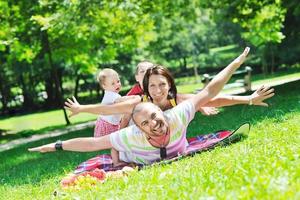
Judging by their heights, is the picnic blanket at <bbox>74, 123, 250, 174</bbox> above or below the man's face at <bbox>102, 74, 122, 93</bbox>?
below

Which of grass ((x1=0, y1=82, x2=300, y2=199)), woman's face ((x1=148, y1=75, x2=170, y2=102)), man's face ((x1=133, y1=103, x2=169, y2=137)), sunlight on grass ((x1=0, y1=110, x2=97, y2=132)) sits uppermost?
woman's face ((x1=148, y1=75, x2=170, y2=102))

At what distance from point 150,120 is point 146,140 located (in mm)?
391

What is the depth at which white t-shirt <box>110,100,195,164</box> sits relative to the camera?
6445mm

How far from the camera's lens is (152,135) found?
20.8ft

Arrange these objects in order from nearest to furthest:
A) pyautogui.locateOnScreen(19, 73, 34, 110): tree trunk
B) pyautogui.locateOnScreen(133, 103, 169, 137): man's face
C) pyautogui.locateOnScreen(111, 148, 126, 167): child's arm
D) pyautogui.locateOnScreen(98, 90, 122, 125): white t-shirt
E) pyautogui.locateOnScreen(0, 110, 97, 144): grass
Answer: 1. pyautogui.locateOnScreen(133, 103, 169, 137): man's face
2. pyautogui.locateOnScreen(111, 148, 126, 167): child's arm
3. pyautogui.locateOnScreen(98, 90, 122, 125): white t-shirt
4. pyautogui.locateOnScreen(0, 110, 97, 144): grass
5. pyautogui.locateOnScreen(19, 73, 34, 110): tree trunk

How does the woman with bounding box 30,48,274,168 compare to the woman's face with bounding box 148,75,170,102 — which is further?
the woman's face with bounding box 148,75,170,102

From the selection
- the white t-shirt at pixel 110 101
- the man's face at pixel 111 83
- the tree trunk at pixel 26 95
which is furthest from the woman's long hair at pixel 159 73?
the tree trunk at pixel 26 95

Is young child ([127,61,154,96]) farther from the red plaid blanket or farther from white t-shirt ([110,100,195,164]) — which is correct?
white t-shirt ([110,100,195,164])

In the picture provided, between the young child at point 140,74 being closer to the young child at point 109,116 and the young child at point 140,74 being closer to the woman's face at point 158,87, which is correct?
the young child at point 109,116

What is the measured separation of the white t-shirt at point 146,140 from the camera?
21.1 feet

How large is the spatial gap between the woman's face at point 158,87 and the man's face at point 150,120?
0.52 meters

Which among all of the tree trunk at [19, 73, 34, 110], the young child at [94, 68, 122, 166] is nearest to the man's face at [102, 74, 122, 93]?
the young child at [94, 68, 122, 166]

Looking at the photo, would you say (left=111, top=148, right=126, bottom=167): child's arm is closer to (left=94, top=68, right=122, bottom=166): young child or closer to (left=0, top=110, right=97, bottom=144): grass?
(left=94, top=68, right=122, bottom=166): young child

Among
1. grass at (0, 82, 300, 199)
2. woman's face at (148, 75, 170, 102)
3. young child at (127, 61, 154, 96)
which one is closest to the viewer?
grass at (0, 82, 300, 199)
